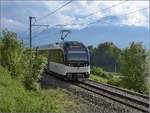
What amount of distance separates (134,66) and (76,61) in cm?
1204

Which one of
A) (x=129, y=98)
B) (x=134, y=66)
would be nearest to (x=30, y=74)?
(x=129, y=98)

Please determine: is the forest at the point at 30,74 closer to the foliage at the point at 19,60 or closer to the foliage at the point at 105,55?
the foliage at the point at 19,60

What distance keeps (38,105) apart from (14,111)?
1.65m

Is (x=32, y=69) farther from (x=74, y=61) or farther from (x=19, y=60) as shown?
(x=74, y=61)

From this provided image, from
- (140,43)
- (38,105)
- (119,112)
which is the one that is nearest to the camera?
(38,105)

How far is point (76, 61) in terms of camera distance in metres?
32.2

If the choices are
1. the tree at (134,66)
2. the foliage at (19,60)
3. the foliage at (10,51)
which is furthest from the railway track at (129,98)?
the tree at (134,66)

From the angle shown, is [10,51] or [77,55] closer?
[10,51]

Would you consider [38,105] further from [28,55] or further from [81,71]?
[81,71]

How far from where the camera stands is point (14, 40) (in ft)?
88.5

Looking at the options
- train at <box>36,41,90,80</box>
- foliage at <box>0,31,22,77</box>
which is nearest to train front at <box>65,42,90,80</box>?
train at <box>36,41,90,80</box>

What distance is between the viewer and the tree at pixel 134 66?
39.5 meters

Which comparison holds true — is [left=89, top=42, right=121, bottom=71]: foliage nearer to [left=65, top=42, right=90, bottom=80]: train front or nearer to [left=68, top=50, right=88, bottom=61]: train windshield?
[left=65, top=42, right=90, bottom=80]: train front

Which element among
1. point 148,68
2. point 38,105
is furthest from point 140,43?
point 38,105
